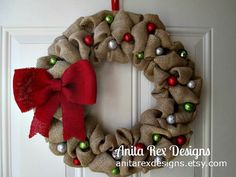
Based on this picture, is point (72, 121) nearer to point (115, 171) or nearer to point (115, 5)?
point (115, 171)

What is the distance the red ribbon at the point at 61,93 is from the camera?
0.54 meters

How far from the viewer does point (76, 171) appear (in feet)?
2.20

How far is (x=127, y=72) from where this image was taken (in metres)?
0.64

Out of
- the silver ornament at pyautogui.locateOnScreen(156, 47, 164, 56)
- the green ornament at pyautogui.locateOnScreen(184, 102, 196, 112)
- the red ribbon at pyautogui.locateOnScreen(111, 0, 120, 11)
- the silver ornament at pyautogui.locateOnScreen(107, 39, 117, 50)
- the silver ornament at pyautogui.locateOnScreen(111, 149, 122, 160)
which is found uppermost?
the red ribbon at pyautogui.locateOnScreen(111, 0, 120, 11)

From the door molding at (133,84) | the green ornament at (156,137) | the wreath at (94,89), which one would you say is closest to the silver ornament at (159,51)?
the wreath at (94,89)

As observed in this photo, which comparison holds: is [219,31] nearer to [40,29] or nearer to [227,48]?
[227,48]

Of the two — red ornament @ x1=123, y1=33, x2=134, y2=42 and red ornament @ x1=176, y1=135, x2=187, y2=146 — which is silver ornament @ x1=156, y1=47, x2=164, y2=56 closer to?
red ornament @ x1=123, y1=33, x2=134, y2=42

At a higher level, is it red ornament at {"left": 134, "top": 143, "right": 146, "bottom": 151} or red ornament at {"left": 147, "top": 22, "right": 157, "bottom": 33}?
red ornament at {"left": 147, "top": 22, "right": 157, "bottom": 33}

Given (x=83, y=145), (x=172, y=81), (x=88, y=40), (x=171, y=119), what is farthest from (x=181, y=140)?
(x=88, y=40)

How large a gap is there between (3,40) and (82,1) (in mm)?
312

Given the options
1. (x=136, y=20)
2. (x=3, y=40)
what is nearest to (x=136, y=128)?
(x=136, y=20)

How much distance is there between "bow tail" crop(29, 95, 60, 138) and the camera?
0.54 m

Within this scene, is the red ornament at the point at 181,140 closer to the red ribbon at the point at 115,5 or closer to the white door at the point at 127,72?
the white door at the point at 127,72

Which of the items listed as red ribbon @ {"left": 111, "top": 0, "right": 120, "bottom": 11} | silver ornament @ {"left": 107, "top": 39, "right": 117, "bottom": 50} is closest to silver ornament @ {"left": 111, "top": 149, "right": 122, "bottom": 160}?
silver ornament @ {"left": 107, "top": 39, "right": 117, "bottom": 50}
